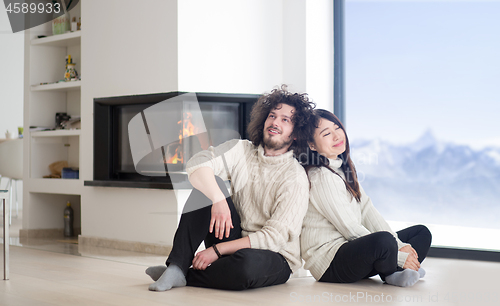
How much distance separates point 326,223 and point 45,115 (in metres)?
2.91

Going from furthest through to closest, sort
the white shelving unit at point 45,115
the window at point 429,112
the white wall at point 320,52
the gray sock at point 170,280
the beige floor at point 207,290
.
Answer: the white shelving unit at point 45,115
the white wall at point 320,52
the window at point 429,112
the gray sock at point 170,280
the beige floor at point 207,290

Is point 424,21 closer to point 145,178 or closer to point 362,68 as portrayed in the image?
point 362,68

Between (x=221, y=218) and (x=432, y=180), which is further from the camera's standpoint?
(x=432, y=180)

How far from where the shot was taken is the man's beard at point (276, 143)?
88.7 inches

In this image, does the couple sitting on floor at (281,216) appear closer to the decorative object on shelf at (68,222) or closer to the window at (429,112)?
the window at (429,112)

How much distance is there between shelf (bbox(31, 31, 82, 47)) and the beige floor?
5.98ft

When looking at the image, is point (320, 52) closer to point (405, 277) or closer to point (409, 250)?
point (409, 250)

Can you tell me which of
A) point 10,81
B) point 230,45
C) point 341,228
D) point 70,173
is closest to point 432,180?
point 341,228

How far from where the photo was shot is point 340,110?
387 cm

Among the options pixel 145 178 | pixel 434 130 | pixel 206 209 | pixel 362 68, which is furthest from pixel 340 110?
pixel 206 209

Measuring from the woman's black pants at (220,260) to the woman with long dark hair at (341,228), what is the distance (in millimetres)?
189

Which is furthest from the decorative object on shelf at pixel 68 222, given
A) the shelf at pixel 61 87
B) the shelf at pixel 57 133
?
the shelf at pixel 61 87

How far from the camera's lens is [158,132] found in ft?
11.5

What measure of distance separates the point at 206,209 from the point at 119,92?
1.74m
